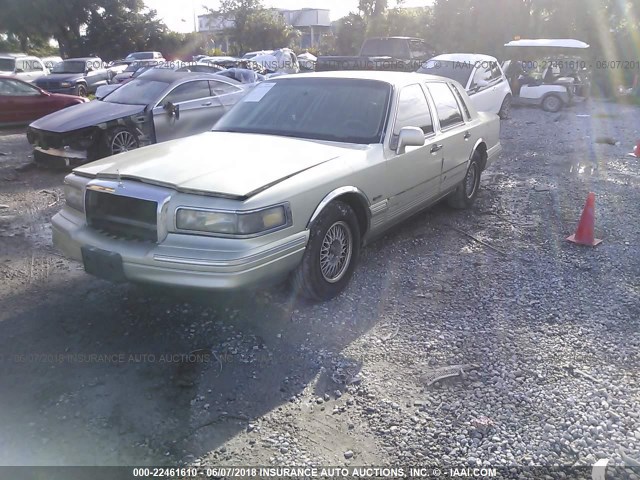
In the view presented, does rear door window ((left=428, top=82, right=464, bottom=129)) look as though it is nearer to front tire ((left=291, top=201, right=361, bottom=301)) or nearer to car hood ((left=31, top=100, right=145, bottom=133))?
front tire ((left=291, top=201, right=361, bottom=301))

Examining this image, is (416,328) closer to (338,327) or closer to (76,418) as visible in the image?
(338,327)

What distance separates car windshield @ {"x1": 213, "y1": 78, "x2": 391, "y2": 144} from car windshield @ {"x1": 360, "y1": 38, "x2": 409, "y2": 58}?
15770 mm

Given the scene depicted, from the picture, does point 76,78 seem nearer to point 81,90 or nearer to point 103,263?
point 81,90

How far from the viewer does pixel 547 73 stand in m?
17.1

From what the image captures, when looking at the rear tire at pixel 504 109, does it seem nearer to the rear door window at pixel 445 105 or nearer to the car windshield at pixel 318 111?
the rear door window at pixel 445 105

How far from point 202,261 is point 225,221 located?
28 cm

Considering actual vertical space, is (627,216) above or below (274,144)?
below

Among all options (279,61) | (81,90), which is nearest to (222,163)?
(81,90)

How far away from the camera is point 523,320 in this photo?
13.4ft

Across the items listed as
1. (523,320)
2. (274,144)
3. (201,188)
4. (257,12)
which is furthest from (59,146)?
(257,12)

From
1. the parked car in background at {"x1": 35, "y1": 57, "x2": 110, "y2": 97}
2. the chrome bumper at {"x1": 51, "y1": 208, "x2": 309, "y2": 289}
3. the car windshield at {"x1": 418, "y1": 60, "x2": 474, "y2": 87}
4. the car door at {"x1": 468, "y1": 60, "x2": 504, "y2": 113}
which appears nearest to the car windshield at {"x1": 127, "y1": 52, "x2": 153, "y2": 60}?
the parked car in background at {"x1": 35, "y1": 57, "x2": 110, "y2": 97}

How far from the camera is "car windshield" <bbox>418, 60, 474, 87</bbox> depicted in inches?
477

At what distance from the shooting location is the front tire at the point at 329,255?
3906 mm

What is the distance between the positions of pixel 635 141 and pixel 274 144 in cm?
1009
